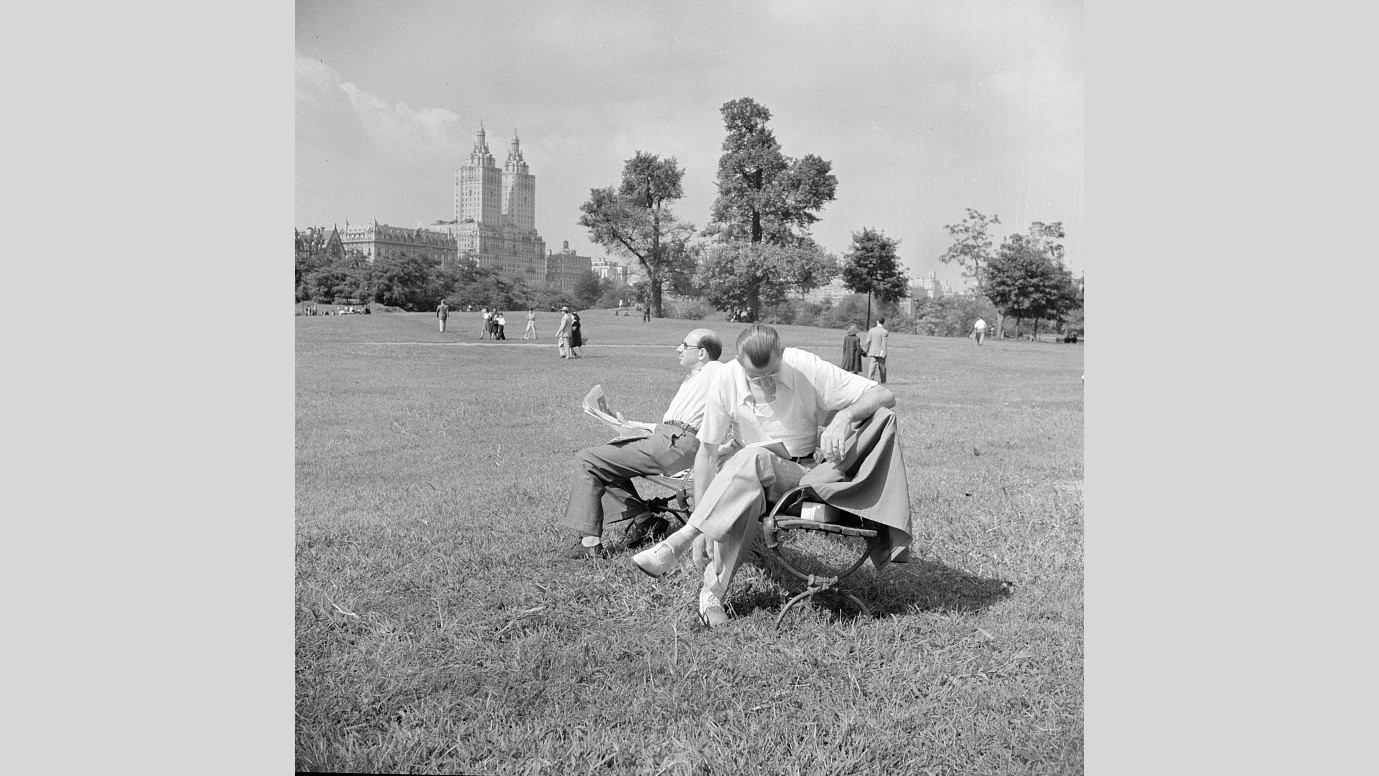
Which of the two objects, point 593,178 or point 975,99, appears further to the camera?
point 593,178

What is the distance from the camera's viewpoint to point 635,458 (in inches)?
189

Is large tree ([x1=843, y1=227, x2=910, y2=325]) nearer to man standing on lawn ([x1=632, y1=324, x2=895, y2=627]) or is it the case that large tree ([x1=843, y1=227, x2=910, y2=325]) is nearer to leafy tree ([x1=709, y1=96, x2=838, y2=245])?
leafy tree ([x1=709, y1=96, x2=838, y2=245])

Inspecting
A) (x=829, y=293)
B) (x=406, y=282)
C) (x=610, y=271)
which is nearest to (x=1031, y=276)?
(x=829, y=293)

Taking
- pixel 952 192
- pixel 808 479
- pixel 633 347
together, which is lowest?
pixel 808 479

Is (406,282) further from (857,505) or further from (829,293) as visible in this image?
(857,505)

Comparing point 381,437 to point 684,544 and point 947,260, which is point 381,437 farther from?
point 947,260

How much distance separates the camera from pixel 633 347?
6086 mm

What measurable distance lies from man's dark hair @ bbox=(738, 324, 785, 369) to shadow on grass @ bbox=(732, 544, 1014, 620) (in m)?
1.07

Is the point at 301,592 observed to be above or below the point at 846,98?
below

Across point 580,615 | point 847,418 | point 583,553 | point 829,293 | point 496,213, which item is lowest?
point 580,615

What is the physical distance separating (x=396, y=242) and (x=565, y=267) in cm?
93

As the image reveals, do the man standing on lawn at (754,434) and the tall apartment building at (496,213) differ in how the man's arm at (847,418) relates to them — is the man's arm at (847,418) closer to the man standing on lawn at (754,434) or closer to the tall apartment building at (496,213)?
the man standing on lawn at (754,434)

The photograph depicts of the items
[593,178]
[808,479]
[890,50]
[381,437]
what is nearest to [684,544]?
[808,479]

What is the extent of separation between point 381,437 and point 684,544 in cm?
302
